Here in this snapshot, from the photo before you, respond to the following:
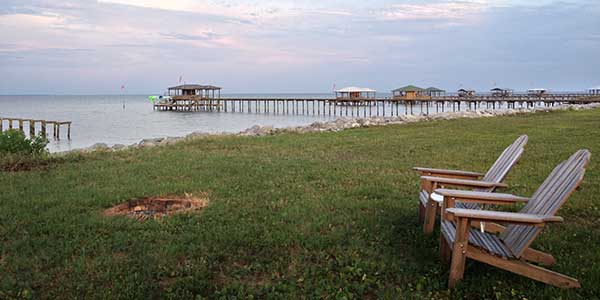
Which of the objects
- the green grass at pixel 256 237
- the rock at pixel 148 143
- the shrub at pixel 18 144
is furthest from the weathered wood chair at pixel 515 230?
the rock at pixel 148 143

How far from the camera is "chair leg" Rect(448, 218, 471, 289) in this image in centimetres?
359

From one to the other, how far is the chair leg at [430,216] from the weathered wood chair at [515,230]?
73 cm

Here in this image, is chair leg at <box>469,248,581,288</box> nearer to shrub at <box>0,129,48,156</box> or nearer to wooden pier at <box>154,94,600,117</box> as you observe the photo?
shrub at <box>0,129,48,156</box>

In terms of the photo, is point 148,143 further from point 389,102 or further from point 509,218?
point 389,102

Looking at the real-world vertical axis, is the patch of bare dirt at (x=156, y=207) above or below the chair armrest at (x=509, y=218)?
below

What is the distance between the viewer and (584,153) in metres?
3.88

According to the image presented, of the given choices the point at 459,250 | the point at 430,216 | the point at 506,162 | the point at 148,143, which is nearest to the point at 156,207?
the point at 430,216

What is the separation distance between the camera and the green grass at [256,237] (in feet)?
12.6

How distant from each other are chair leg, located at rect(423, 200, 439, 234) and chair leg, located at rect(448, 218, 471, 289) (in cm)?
107

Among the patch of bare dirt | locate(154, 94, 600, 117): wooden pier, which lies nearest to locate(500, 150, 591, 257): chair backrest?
the patch of bare dirt

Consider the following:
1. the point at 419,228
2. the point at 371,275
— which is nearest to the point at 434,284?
the point at 371,275

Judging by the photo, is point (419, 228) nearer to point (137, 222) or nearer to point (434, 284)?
point (434, 284)

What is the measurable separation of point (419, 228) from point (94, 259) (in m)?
3.25

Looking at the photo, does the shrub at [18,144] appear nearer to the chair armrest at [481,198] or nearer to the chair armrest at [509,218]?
the chair armrest at [481,198]
